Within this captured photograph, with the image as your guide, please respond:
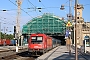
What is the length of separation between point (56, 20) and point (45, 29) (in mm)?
10291

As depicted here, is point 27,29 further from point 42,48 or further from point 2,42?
point 42,48

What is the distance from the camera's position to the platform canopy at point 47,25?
429 ft

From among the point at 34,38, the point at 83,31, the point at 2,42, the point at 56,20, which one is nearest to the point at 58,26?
the point at 56,20

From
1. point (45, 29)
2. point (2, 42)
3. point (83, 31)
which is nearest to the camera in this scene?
point (2, 42)

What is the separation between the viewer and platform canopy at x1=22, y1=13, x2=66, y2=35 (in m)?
131

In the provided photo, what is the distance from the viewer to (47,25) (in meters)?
133

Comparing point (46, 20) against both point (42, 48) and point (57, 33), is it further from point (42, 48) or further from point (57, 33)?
point (42, 48)

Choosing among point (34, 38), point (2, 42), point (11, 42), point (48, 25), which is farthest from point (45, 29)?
point (34, 38)

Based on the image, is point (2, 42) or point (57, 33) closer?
point (2, 42)

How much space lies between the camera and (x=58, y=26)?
13362 centimetres

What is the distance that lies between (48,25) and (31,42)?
323ft

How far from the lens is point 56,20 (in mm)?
134125

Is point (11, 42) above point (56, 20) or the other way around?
the other way around

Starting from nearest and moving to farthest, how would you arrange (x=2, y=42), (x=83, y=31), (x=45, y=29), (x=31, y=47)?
(x=31, y=47) < (x=2, y=42) < (x=83, y=31) < (x=45, y=29)
